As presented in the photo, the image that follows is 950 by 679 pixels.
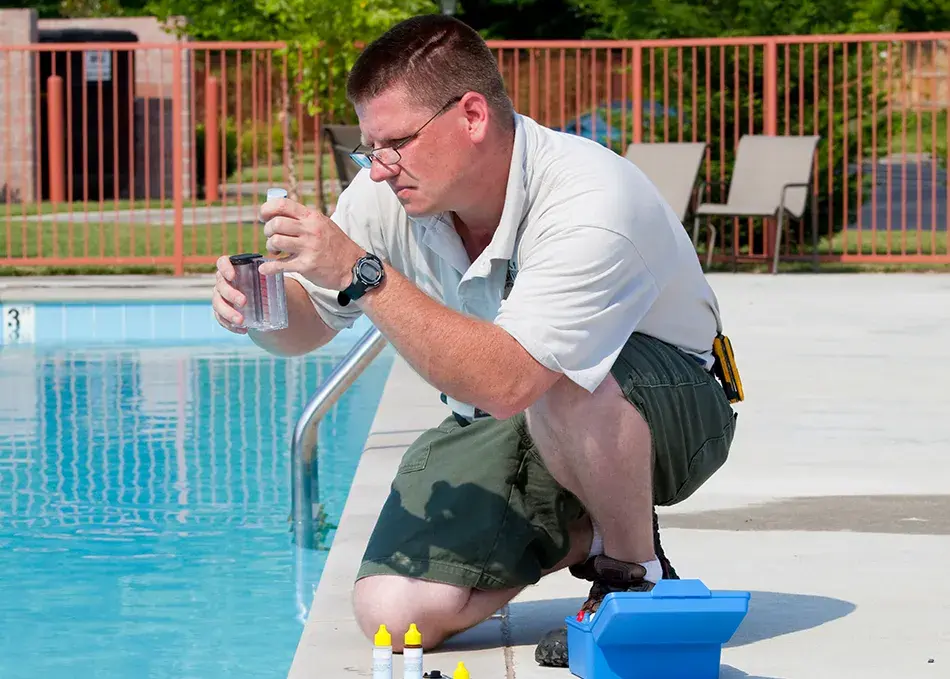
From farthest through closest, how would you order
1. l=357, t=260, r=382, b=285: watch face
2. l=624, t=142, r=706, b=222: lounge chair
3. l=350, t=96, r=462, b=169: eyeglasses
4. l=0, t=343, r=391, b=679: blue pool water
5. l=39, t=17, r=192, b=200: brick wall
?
l=39, t=17, r=192, b=200: brick wall
l=624, t=142, r=706, b=222: lounge chair
l=0, t=343, r=391, b=679: blue pool water
l=350, t=96, r=462, b=169: eyeglasses
l=357, t=260, r=382, b=285: watch face

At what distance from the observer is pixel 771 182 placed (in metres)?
11.5

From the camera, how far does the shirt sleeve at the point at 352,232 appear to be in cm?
291

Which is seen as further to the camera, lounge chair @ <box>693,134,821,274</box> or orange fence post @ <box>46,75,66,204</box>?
orange fence post @ <box>46,75,66,204</box>

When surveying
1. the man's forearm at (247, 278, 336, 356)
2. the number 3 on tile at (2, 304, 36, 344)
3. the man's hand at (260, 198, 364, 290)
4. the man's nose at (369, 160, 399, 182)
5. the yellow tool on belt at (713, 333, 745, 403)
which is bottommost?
the number 3 on tile at (2, 304, 36, 344)

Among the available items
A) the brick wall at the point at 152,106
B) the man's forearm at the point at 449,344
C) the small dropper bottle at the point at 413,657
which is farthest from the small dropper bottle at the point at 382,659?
the brick wall at the point at 152,106

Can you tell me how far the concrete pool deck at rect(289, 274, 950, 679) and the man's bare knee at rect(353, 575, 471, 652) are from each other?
44mm

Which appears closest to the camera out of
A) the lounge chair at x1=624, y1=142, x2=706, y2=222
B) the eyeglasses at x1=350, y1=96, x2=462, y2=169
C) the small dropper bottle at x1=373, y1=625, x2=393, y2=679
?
the small dropper bottle at x1=373, y1=625, x2=393, y2=679

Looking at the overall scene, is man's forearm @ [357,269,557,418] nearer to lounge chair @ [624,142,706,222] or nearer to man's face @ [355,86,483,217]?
man's face @ [355,86,483,217]

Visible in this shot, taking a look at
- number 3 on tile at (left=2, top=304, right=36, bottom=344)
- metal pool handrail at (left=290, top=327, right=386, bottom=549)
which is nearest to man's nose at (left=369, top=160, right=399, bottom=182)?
metal pool handrail at (left=290, top=327, right=386, bottom=549)

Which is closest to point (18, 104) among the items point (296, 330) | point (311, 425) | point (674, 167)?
point (674, 167)

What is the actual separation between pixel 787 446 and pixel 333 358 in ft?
13.9

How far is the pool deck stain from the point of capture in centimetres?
278

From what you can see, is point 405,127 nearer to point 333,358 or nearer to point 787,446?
point 787,446

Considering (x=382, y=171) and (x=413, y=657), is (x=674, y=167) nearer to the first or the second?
(x=382, y=171)
